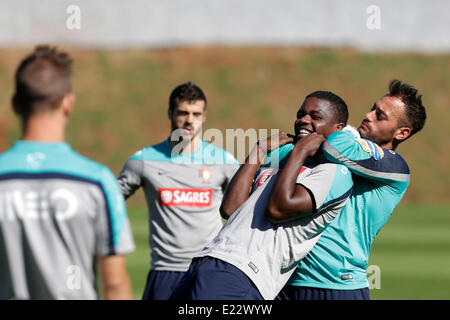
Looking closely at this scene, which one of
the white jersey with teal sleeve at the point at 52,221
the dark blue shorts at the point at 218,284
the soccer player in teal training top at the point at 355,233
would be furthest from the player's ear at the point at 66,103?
the soccer player in teal training top at the point at 355,233

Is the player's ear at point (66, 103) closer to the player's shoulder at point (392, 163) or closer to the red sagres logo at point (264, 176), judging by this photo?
the red sagres logo at point (264, 176)

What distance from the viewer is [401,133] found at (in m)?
5.18

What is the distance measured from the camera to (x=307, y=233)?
4.24 meters

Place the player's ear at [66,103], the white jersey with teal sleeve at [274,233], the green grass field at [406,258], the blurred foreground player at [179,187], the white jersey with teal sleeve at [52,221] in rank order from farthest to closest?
1. the green grass field at [406,258]
2. the blurred foreground player at [179,187]
3. the white jersey with teal sleeve at [274,233]
4. the player's ear at [66,103]
5. the white jersey with teal sleeve at [52,221]

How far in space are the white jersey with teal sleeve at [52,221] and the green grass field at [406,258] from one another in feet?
24.8

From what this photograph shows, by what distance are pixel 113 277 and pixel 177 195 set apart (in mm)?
3703

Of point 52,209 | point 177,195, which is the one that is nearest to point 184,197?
point 177,195

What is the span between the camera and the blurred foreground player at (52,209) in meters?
3.14

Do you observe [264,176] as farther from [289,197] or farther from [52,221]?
[52,221]

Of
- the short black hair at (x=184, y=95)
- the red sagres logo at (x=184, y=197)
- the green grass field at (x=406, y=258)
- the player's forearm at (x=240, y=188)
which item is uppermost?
the short black hair at (x=184, y=95)
